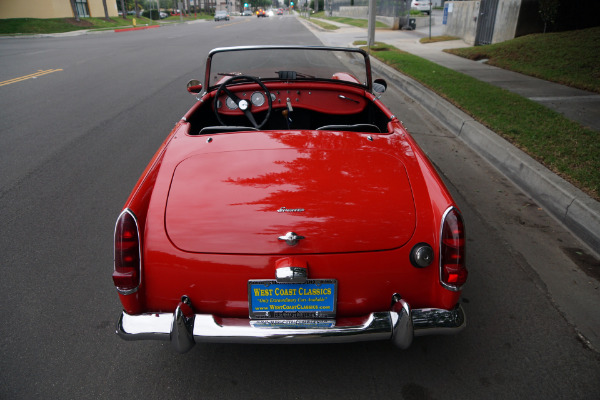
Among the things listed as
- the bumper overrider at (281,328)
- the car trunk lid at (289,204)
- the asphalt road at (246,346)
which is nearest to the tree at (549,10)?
the asphalt road at (246,346)

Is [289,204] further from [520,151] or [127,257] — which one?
[520,151]

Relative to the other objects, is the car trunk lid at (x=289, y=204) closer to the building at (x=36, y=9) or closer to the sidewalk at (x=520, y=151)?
the sidewalk at (x=520, y=151)

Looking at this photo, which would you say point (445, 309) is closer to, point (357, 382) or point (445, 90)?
point (357, 382)

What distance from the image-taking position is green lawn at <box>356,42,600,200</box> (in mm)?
4273

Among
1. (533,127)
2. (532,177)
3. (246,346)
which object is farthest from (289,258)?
(533,127)

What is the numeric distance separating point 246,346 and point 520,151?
4.03 m

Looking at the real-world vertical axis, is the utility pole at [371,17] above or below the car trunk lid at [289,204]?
above

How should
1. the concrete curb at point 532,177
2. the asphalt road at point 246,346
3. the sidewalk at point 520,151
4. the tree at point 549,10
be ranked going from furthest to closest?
the tree at point 549,10
the sidewalk at point 520,151
the concrete curb at point 532,177
the asphalt road at point 246,346

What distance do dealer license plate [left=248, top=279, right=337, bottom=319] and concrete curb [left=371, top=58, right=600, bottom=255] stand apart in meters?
2.52

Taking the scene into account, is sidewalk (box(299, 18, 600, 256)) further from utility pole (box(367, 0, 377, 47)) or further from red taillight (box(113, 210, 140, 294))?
utility pole (box(367, 0, 377, 47))

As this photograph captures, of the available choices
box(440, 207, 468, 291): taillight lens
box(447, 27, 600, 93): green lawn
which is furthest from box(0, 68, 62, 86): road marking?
box(447, 27, 600, 93): green lawn

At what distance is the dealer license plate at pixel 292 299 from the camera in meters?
1.94

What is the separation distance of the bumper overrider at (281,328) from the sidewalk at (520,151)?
2.25m

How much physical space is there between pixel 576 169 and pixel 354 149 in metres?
2.99
